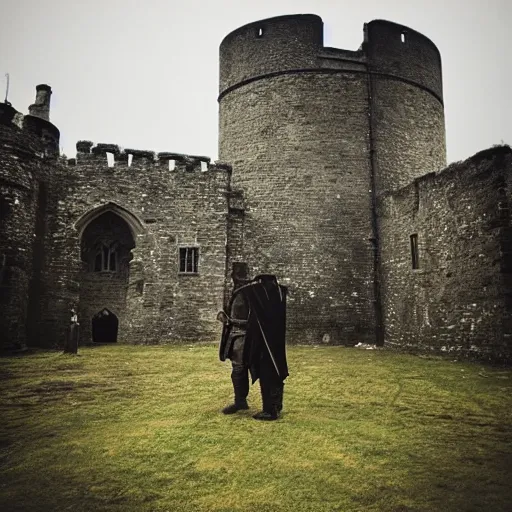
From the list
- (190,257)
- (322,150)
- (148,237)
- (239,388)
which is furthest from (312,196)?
(239,388)

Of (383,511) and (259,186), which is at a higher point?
(259,186)

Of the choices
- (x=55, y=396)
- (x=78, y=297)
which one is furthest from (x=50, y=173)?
(x=55, y=396)

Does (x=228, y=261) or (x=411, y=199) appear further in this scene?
(x=228, y=261)

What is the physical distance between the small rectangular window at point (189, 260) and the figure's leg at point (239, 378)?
31.6ft

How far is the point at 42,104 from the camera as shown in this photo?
17.6 meters

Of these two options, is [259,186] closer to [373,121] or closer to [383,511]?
[373,121]

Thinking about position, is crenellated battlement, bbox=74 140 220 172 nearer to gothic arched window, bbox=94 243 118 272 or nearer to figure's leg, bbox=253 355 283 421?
gothic arched window, bbox=94 243 118 272

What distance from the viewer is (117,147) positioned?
15.5 m

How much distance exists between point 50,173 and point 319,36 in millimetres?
10994

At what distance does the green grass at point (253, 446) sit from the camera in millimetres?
3289

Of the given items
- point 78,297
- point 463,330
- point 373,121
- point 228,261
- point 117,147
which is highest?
point 373,121

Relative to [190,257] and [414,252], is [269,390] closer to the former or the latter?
[414,252]

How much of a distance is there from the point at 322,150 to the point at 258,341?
39.4 feet

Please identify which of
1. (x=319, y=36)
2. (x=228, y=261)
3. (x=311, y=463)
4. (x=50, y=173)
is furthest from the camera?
(x=319, y=36)
